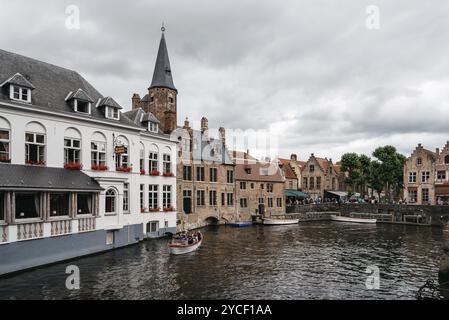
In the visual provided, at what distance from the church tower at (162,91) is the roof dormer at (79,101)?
1374cm

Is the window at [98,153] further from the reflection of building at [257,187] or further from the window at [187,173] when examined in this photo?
the reflection of building at [257,187]

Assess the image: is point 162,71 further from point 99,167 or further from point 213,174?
point 99,167

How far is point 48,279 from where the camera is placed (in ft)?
59.5

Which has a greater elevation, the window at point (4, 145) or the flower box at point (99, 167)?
the window at point (4, 145)

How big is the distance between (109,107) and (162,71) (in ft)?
49.4

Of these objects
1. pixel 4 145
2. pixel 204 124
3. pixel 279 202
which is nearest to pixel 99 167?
pixel 4 145

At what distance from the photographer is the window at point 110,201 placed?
25875 mm

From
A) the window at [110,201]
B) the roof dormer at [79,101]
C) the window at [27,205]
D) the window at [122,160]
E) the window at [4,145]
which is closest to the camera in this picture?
the window at [27,205]

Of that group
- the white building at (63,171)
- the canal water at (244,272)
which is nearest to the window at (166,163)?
the white building at (63,171)

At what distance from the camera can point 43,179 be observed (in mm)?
21078

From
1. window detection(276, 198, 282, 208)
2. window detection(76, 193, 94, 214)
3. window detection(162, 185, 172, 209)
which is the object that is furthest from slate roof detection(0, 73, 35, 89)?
window detection(276, 198, 282, 208)
